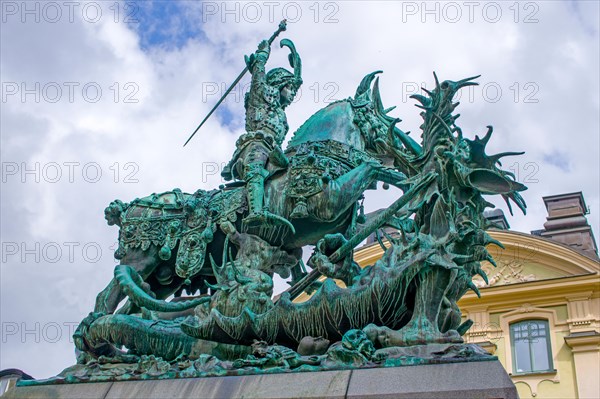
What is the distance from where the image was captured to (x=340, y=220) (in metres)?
9.10

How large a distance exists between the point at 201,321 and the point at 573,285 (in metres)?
16.0

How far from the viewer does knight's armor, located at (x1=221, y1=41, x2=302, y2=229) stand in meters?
9.03

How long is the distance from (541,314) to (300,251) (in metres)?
14.7

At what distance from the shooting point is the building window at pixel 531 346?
22.2 meters

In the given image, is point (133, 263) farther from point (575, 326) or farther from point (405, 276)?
point (575, 326)

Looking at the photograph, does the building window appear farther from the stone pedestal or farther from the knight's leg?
the stone pedestal

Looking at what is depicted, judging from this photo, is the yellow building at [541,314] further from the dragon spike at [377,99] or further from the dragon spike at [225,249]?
the dragon spike at [225,249]

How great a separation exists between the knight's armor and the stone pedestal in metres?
2.03

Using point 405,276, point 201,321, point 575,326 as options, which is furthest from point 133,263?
point 575,326

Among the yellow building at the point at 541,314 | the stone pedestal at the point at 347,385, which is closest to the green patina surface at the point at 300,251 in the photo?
the stone pedestal at the point at 347,385

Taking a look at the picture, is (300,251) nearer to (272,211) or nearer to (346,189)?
(272,211)

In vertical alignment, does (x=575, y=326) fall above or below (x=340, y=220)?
above

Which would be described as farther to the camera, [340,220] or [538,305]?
[538,305]

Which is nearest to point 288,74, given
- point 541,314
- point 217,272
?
point 217,272
